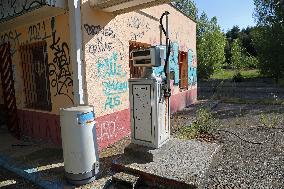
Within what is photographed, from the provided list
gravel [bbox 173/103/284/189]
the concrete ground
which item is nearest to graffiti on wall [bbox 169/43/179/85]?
gravel [bbox 173/103/284/189]

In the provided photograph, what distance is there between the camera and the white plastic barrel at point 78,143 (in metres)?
4.16

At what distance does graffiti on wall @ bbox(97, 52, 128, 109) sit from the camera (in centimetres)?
580

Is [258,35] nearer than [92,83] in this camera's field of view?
No

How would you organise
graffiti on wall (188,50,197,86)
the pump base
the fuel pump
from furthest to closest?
graffiti on wall (188,50,197,86)
the fuel pump
the pump base

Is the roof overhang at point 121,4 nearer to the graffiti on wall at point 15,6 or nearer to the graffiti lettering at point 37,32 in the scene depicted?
the graffiti on wall at point 15,6

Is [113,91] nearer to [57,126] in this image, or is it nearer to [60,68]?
[60,68]

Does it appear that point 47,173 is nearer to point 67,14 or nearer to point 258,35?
point 67,14

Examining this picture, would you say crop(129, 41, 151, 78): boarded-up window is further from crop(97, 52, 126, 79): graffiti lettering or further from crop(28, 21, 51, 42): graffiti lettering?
crop(28, 21, 51, 42): graffiti lettering

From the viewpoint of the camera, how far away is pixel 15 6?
5762mm

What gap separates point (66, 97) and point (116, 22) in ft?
7.41

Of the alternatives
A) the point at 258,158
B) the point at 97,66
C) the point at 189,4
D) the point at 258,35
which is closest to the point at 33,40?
the point at 97,66

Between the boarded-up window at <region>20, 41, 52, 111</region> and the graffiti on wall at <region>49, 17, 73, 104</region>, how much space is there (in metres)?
0.76

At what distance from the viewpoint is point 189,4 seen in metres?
31.4

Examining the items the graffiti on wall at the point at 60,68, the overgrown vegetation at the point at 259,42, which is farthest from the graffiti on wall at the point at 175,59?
the overgrown vegetation at the point at 259,42
